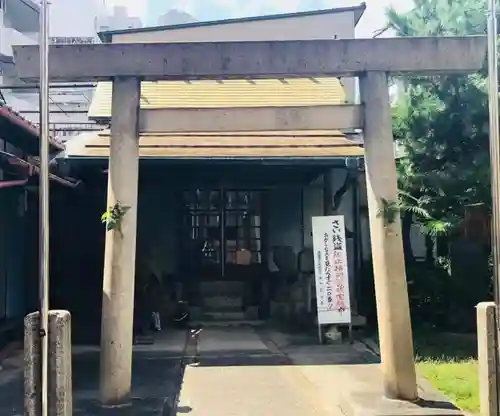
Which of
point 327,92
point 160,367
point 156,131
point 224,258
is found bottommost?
point 160,367

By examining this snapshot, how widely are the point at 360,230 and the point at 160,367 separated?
6023 millimetres

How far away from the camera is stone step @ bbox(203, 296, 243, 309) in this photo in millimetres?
14492

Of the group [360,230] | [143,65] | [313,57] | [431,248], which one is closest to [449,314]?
[431,248]

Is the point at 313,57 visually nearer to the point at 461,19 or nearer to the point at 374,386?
the point at 374,386

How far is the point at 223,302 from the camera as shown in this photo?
1453 cm

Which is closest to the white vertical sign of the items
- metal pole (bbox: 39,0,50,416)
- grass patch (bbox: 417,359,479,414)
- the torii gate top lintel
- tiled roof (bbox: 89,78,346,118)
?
grass patch (bbox: 417,359,479,414)

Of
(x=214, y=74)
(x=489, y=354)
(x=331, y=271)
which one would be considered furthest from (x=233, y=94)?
(x=489, y=354)

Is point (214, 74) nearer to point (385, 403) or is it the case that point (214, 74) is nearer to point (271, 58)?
point (271, 58)

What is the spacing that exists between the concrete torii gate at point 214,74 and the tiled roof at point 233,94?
651 centimetres

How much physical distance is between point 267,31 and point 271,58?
37.8 feet

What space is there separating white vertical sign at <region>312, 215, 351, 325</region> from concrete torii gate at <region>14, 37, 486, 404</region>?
4.24 metres

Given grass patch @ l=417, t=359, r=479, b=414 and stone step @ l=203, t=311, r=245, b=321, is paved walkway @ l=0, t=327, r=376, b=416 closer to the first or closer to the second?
grass patch @ l=417, t=359, r=479, b=414

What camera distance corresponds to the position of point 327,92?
15.1 meters

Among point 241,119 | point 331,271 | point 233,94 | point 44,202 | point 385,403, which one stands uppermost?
point 233,94
